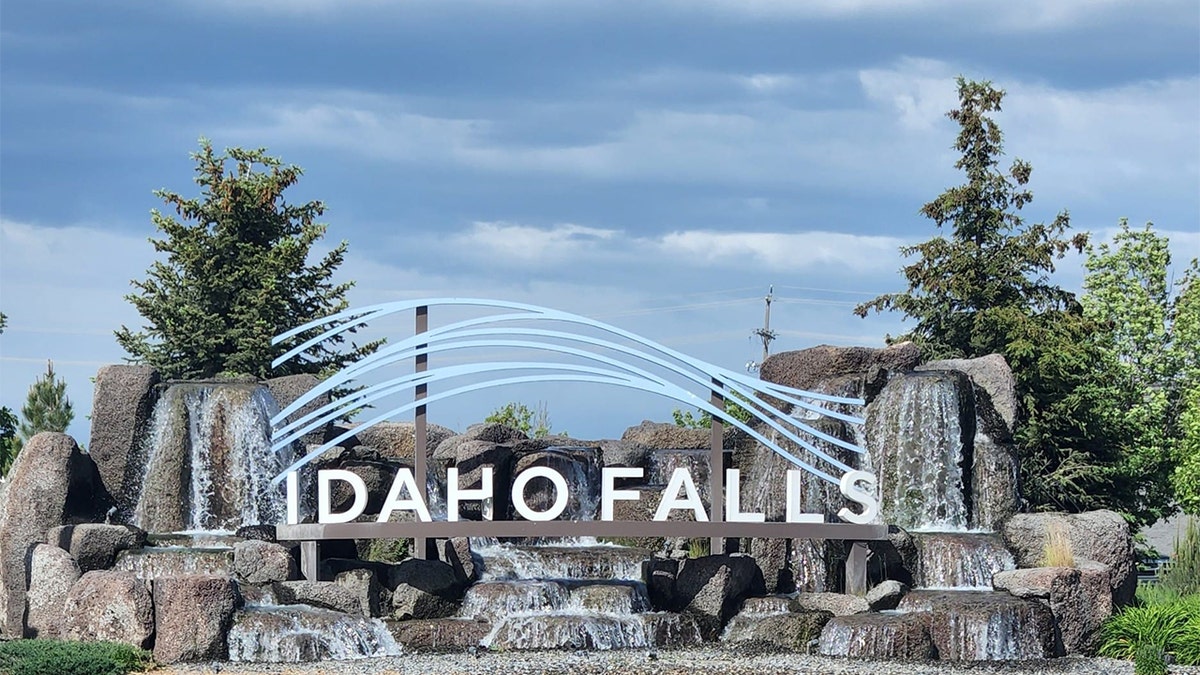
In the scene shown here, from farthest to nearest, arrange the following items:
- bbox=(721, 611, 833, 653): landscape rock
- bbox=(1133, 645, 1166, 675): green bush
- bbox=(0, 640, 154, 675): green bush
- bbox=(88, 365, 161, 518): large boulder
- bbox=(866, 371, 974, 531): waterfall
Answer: bbox=(88, 365, 161, 518): large boulder < bbox=(866, 371, 974, 531): waterfall < bbox=(721, 611, 833, 653): landscape rock < bbox=(1133, 645, 1166, 675): green bush < bbox=(0, 640, 154, 675): green bush

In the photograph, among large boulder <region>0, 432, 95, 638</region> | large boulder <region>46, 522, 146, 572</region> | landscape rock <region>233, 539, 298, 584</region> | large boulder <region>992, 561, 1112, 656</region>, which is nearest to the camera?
large boulder <region>992, 561, 1112, 656</region>

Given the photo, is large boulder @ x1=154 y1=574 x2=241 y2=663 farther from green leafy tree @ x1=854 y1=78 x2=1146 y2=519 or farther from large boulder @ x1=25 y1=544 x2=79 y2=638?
green leafy tree @ x1=854 y1=78 x2=1146 y2=519

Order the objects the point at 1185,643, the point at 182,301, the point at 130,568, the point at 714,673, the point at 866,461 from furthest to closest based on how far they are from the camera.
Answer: the point at 182,301 < the point at 866,461 < the point at 130,568 < the point at 1185,643 < the point at 714,673

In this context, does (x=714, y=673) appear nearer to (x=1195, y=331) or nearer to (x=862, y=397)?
(x=862, y=397)

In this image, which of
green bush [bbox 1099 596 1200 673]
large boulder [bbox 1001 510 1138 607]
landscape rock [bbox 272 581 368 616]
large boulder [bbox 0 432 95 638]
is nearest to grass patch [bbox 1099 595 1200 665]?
green bush [bbox 1099 596 1200 673]

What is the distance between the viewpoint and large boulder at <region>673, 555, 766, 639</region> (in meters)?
21.6

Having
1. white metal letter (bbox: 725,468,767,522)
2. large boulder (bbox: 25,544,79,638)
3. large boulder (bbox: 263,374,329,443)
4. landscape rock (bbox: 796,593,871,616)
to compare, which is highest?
large boulder (bbox: 263,374,329,443)

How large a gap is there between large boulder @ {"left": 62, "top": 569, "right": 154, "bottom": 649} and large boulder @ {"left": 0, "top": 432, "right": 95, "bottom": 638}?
3.96m

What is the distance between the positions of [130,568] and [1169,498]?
68.8 ft

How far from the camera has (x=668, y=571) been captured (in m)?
22.7

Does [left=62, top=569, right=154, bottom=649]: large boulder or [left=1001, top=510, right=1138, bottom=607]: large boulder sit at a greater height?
[left=1001, top=510, right=1138, bottom=607]: large boulder

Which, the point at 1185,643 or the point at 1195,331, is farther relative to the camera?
the point at 1195,331

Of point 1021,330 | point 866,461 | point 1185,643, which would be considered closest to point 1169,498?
point 1021,330

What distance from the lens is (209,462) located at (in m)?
26.3
